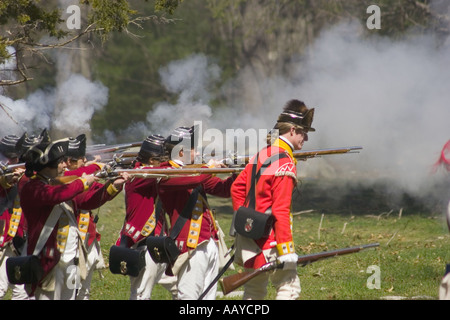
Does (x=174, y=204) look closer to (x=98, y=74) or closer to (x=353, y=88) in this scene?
(x=353, y=88)

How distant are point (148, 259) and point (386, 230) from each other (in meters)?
7.71

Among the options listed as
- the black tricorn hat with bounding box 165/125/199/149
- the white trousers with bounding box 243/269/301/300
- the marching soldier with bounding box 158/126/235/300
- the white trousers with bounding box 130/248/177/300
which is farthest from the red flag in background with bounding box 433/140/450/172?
the white trousers with bounding box 243/269/301/300

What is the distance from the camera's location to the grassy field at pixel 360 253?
29.1 feet

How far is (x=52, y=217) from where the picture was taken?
246 inches

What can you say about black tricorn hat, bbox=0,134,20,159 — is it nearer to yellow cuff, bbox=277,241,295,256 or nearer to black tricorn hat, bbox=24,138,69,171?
black tricorn hat, bbox=24,138,69,171

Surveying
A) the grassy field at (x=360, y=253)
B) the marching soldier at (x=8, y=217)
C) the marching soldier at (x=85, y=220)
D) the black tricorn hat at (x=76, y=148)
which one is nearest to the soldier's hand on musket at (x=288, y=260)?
the marching soldier at (x=85, y=220)

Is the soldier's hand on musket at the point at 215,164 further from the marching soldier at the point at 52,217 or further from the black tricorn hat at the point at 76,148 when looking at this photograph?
the black tricorn hat at the point at 76,148

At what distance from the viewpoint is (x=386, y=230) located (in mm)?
14031

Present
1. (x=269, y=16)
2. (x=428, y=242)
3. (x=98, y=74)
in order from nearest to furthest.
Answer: (x=428, y=242) → (x=269, y=16) → (x=98, y=74)

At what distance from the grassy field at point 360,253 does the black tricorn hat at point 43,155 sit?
109 inches

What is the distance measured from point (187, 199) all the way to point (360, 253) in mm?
4743

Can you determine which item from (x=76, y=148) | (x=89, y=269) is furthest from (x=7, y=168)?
(x=89, y=269)

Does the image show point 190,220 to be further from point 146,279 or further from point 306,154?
point 306,154
